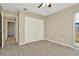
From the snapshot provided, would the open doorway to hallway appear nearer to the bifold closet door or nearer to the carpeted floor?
the bifold closet door

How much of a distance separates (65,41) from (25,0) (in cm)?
348

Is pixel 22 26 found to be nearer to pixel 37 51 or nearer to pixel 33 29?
pixel 33 29

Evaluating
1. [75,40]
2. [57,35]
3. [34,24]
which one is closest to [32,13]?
[34,24]

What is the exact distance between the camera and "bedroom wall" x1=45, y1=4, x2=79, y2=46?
4457 mm

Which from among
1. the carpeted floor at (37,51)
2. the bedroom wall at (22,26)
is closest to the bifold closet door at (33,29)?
the bedroom wall at (22,26)

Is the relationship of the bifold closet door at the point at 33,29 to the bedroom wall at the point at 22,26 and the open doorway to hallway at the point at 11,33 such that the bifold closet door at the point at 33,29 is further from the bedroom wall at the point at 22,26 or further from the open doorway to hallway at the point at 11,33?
the open doorway to hallway at the point at 11,33

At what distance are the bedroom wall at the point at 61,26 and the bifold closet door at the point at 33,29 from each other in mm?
543

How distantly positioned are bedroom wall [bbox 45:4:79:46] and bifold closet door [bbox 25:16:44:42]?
0.54 m

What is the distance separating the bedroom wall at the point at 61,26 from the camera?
14.6ft

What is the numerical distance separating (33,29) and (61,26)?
1939mm

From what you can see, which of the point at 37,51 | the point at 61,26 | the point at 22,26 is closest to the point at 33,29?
the point at 22,26

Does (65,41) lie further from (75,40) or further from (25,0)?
(25,0)

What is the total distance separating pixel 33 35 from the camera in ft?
20.2

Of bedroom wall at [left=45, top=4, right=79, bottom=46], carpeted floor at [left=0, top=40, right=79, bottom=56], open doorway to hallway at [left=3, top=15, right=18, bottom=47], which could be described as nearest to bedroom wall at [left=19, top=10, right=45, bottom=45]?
open doorway to hallway at [left=3, top=15, right=18, bottom=47]
